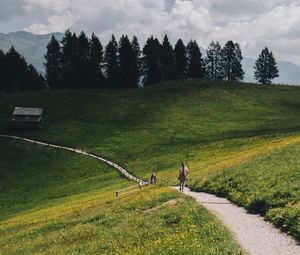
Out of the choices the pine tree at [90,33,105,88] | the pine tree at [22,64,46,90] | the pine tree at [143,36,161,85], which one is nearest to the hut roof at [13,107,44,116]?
the pine tree at [90,33,105,88]

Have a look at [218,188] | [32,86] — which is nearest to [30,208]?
[218,188]

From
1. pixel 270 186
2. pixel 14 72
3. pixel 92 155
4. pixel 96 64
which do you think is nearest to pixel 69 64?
pixel 96 64

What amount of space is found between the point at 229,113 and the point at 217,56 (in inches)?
2222

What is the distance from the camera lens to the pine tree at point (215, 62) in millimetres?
165250

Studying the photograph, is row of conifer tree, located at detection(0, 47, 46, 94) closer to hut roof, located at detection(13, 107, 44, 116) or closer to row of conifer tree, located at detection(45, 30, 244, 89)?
row of conifer tree, located at detection(45, 30, 244, 89)

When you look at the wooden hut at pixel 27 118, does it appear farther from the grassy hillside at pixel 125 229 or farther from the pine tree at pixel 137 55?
the grassy hillside at pixel 125 229

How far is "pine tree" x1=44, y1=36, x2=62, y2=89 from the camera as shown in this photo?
152 m

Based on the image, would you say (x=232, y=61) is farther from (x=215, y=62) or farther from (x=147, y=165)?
(x=147, y=165)

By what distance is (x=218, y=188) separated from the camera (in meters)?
36.8

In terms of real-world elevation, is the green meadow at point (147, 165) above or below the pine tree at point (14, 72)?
below

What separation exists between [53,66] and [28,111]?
44228 mm

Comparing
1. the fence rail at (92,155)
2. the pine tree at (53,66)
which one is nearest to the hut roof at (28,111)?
the fence rail at (92,155)

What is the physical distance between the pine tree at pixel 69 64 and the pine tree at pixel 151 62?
76.1 feet

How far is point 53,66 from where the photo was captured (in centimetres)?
15438
